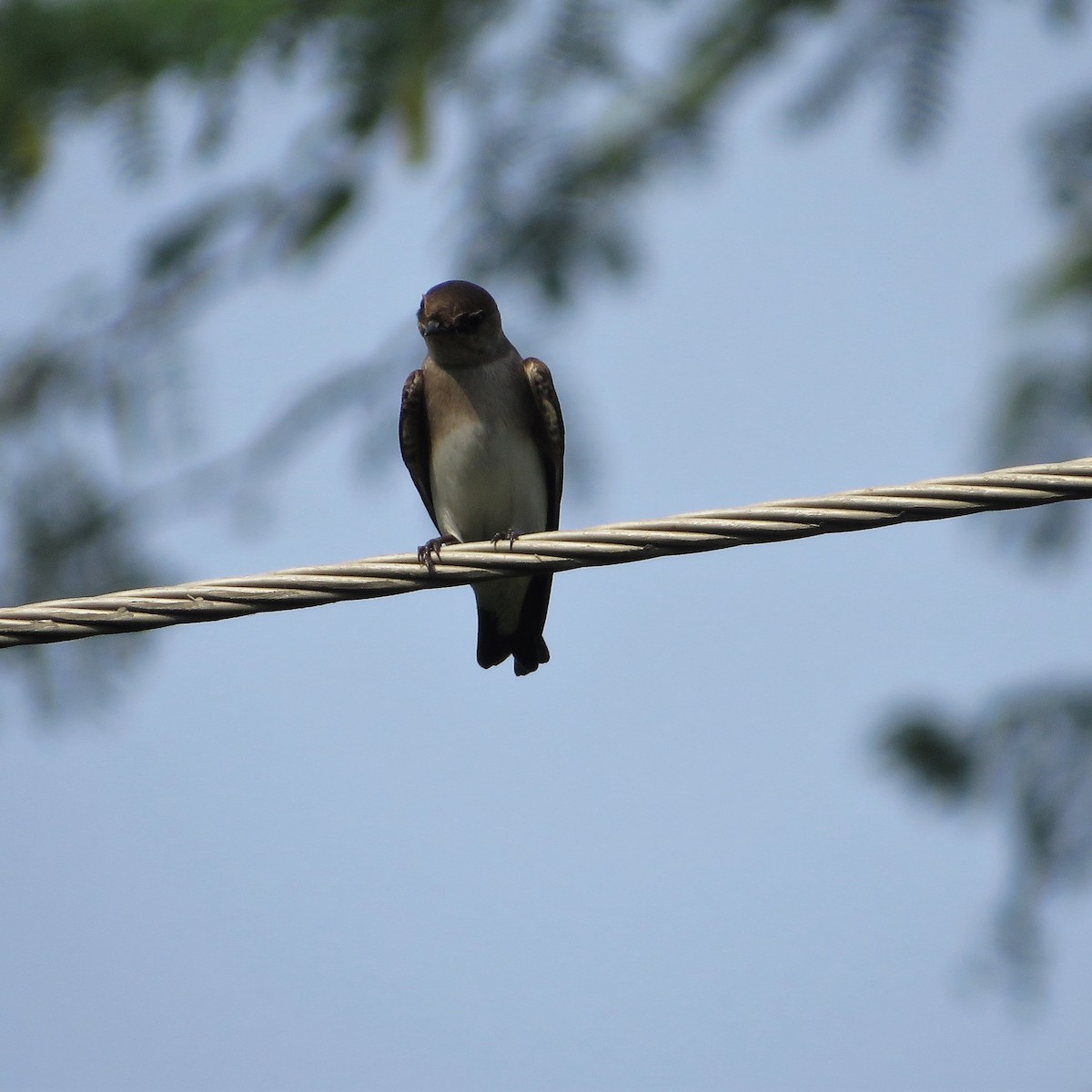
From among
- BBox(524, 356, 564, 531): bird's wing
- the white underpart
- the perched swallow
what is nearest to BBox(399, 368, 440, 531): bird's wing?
the perched swallow

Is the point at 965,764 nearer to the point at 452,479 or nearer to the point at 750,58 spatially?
the point at 452,479

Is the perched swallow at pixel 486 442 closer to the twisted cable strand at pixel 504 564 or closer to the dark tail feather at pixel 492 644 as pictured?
the dark tail feather at pixel 492 644

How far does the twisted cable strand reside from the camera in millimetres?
3441

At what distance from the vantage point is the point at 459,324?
6328mm

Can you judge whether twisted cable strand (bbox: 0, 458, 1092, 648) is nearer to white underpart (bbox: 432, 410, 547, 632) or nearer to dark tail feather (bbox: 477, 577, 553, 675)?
white underpart (bbox: 432, 410, 547, 632)

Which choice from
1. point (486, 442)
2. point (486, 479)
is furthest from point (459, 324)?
point (486, 479)

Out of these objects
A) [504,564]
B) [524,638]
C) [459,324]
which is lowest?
[524,638]

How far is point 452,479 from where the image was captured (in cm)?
632

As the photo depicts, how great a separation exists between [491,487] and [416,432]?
548 millimetres

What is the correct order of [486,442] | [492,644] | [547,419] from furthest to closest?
[492,644], [547,419], [486,442]

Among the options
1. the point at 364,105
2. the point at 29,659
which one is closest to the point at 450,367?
the point at 364,105

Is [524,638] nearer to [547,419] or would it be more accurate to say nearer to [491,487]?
[491,487]

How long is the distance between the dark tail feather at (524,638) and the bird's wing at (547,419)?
32cm

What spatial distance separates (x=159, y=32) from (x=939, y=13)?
10.1 ft
